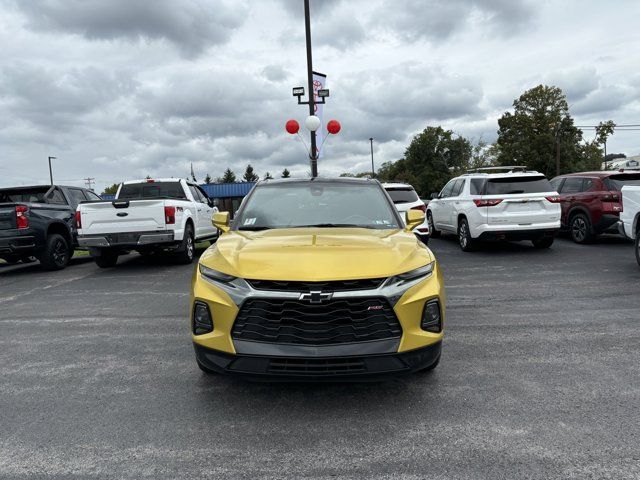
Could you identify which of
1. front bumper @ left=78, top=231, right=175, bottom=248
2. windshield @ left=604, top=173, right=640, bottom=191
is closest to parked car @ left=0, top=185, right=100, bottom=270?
front bumper @ left=78, top=231, right=175, bottom=248

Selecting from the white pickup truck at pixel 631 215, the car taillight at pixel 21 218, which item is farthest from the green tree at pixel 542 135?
the car taillight at pixel 21 218

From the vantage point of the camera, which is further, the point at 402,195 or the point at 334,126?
the point at 334,126

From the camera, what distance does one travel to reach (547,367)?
4.07 meters

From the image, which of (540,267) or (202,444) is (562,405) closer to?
(202,444)

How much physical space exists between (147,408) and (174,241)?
684cm

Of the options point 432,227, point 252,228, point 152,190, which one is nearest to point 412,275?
point 252,228

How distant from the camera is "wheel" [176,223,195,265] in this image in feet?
34.1

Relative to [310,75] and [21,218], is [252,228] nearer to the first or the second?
[21,218]

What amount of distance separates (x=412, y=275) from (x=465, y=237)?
341 inches

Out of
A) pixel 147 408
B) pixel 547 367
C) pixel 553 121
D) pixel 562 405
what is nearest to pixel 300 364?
pixel 147 408

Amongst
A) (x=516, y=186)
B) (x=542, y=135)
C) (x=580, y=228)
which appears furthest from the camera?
(x=542, y=135)

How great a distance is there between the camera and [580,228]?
12.0 m

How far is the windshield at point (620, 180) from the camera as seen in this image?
36.7 ft

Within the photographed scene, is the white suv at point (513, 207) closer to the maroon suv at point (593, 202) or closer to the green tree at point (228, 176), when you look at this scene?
the maroon suv at point (593, 202)
